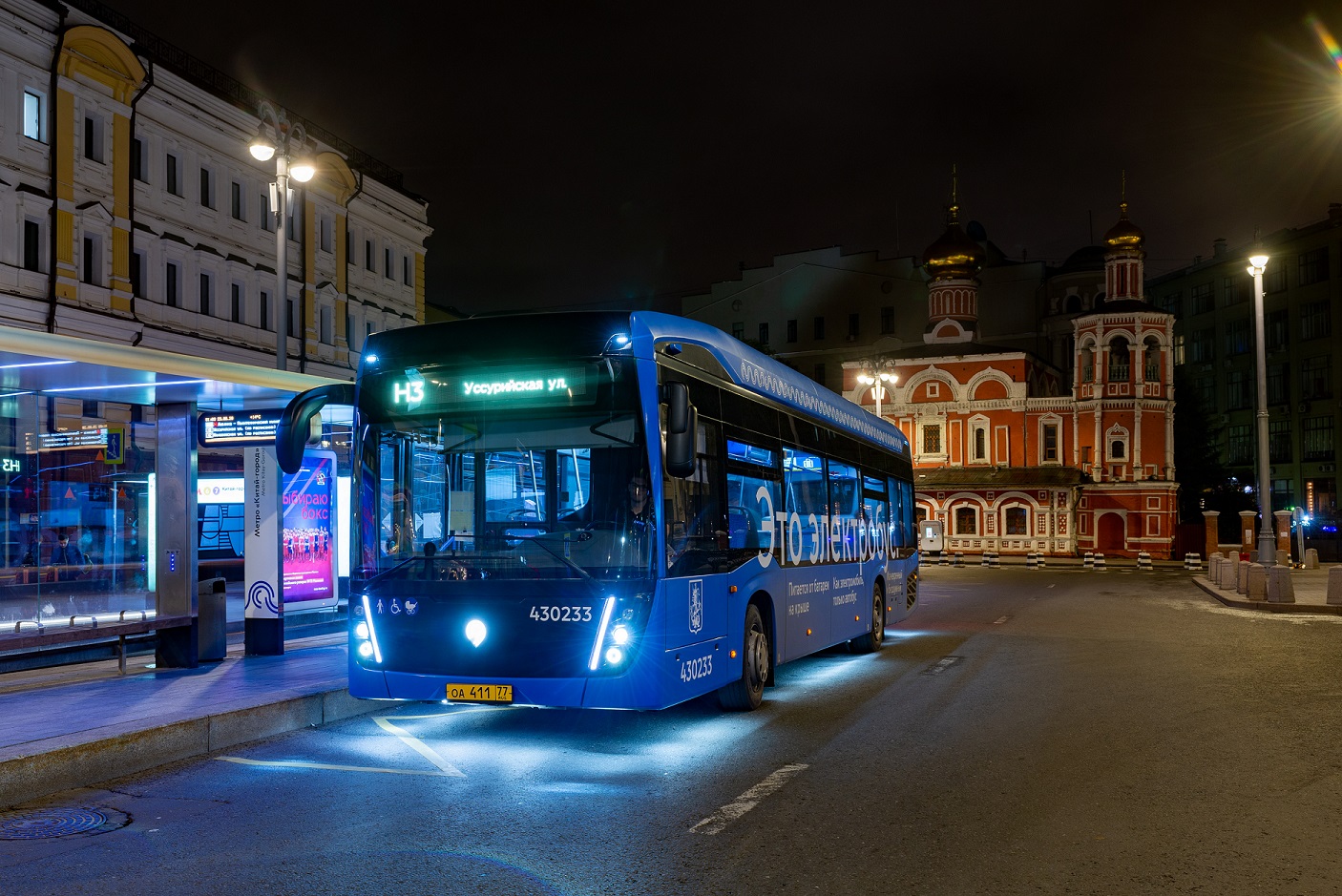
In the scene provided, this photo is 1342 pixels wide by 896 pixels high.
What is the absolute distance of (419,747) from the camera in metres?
9.62

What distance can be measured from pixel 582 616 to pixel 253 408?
6401 mm

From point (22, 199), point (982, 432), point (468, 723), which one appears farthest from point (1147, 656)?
point (982, 432)

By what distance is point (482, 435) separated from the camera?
9.27 metres

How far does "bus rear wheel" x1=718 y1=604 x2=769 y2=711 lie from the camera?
11.0m

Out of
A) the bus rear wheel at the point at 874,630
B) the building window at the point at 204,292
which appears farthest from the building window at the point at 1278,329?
the bus rear wheel at the point at 874,630

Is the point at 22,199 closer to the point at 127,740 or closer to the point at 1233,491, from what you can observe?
Result: the point at 127,740

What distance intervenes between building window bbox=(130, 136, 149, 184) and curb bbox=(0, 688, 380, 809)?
2970 centimetres

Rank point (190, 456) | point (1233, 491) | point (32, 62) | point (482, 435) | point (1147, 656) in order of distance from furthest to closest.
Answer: point (1233, 491), point (32, 62), point (1147, 656), point (190, 456), point (482, 435)

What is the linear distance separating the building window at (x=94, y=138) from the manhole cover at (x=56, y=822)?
3100cm

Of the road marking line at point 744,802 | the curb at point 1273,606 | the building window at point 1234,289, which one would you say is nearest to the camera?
the road marking line at point 744,802

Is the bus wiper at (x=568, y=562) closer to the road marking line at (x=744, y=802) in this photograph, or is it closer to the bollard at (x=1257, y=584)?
the road marking line at (x=744, y=802)

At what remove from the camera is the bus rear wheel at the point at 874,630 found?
655 inches

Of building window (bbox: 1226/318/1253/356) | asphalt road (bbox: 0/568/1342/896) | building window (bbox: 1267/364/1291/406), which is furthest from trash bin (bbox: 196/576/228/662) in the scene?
building window (bbox: 1226/318/1253/356)

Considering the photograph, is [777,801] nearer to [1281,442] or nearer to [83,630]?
[83,630]
